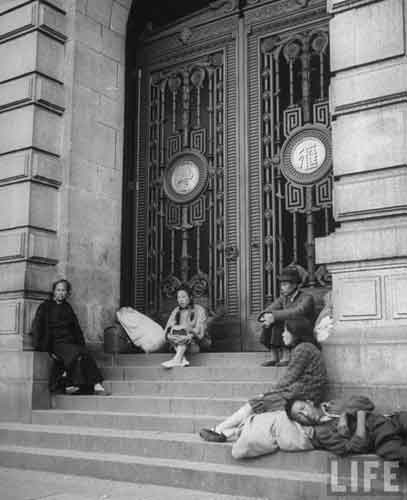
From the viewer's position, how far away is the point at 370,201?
788 cm

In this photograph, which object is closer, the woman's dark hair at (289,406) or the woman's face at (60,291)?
the woman's dark hair at (289,406)

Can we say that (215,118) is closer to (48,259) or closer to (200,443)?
(48,259)

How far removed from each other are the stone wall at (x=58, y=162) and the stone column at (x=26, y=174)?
2cm

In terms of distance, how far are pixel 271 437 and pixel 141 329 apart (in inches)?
173

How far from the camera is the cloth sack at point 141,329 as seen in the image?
10.9 metres

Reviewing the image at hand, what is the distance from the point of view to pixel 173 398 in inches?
350

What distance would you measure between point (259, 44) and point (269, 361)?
541 centimetres

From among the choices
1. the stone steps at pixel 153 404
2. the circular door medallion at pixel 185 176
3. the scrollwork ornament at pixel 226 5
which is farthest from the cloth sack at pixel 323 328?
the scrollwork ornament at pixel 226 5

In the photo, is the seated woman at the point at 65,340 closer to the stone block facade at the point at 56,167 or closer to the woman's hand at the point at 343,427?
the stone block facade at the point at 56,167

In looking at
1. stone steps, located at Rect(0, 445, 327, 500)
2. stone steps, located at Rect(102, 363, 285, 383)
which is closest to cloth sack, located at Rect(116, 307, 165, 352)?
stone steps, located at Rect(102, 363, 285, 383)

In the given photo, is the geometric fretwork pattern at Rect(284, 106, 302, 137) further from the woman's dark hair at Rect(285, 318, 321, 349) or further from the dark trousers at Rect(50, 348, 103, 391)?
the dark trousers at Rect(50, 348, 103, 391)

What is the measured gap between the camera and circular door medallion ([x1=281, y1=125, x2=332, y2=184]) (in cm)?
1052

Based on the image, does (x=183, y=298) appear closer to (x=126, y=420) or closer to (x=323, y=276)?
(x=323, y=276)

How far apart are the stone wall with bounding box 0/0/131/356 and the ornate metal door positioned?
803 millimetres
